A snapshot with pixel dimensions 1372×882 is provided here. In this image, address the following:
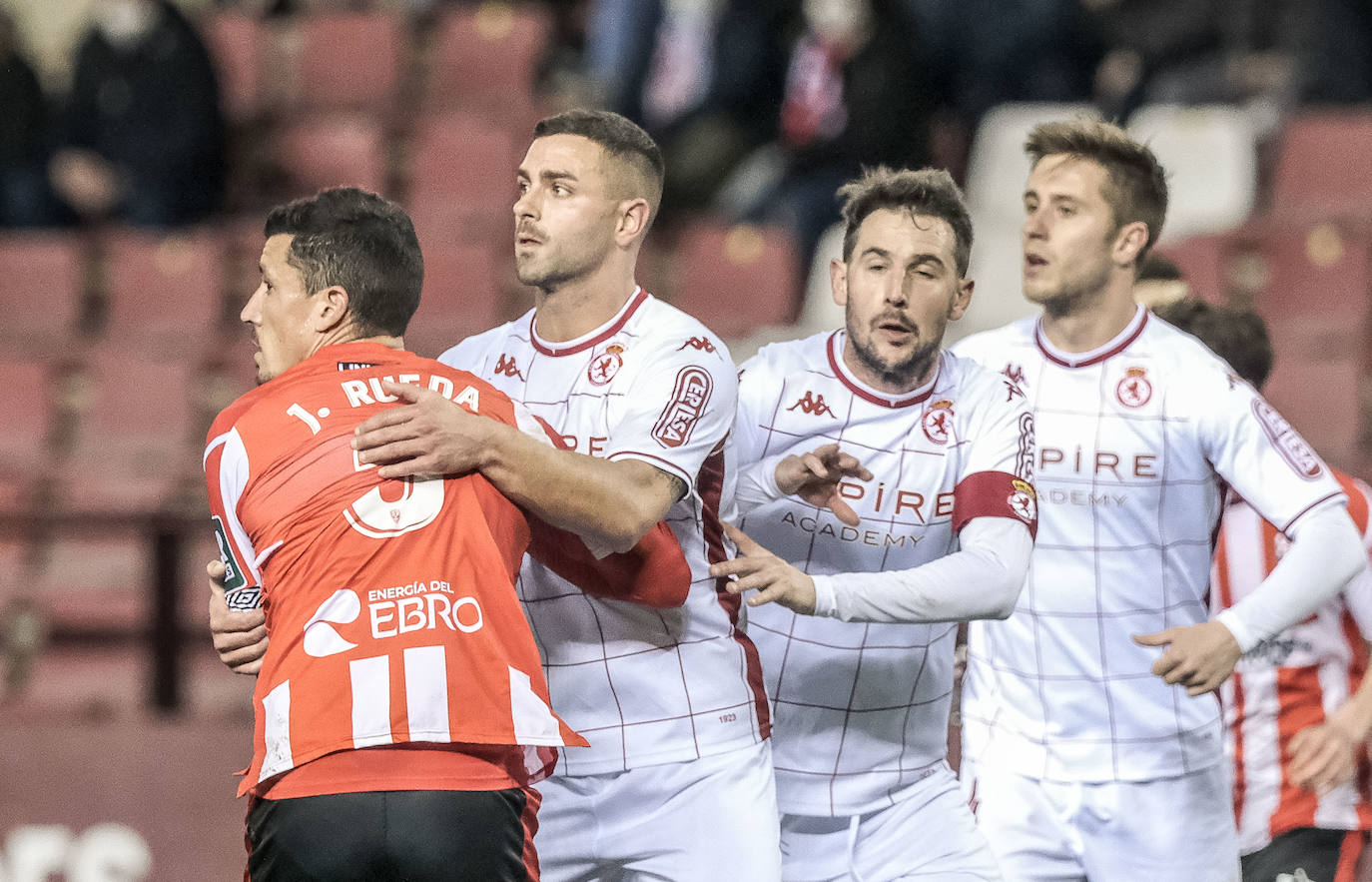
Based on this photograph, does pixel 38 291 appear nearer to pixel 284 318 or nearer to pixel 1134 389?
pixel 284 318

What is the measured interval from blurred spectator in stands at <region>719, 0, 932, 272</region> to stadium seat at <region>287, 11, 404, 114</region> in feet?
7.78

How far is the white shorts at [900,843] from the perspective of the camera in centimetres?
349

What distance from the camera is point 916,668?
3.65 m

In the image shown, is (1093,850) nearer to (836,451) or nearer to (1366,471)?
(836,451)

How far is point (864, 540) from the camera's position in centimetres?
356

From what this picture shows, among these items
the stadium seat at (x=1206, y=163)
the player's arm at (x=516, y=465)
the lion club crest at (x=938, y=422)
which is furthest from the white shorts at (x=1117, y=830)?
the stadium seat at (x=1206, y=163)

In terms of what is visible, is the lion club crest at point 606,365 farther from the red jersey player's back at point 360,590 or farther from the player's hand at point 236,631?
the player's hand at point 236,631

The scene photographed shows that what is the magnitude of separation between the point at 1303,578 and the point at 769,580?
1.30m

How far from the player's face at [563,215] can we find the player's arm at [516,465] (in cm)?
55

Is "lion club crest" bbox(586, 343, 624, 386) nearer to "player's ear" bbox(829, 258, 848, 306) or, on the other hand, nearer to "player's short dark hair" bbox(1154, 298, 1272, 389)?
"player's ear" bbox(829, 258, 848, 306)

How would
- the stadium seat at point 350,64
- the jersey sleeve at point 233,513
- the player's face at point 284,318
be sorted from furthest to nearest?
the stadium seat at point 350,64 < the player's face at point 284,318 < the jersey sleeve at point 233,513

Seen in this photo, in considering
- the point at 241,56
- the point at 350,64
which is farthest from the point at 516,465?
the point at 241,56

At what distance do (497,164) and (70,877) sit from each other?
4608mm

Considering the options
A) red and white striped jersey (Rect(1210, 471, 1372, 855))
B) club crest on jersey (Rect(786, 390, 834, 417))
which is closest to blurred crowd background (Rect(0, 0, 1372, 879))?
red and white striped jersey (Rect(1210, 471, 1372, 855))
